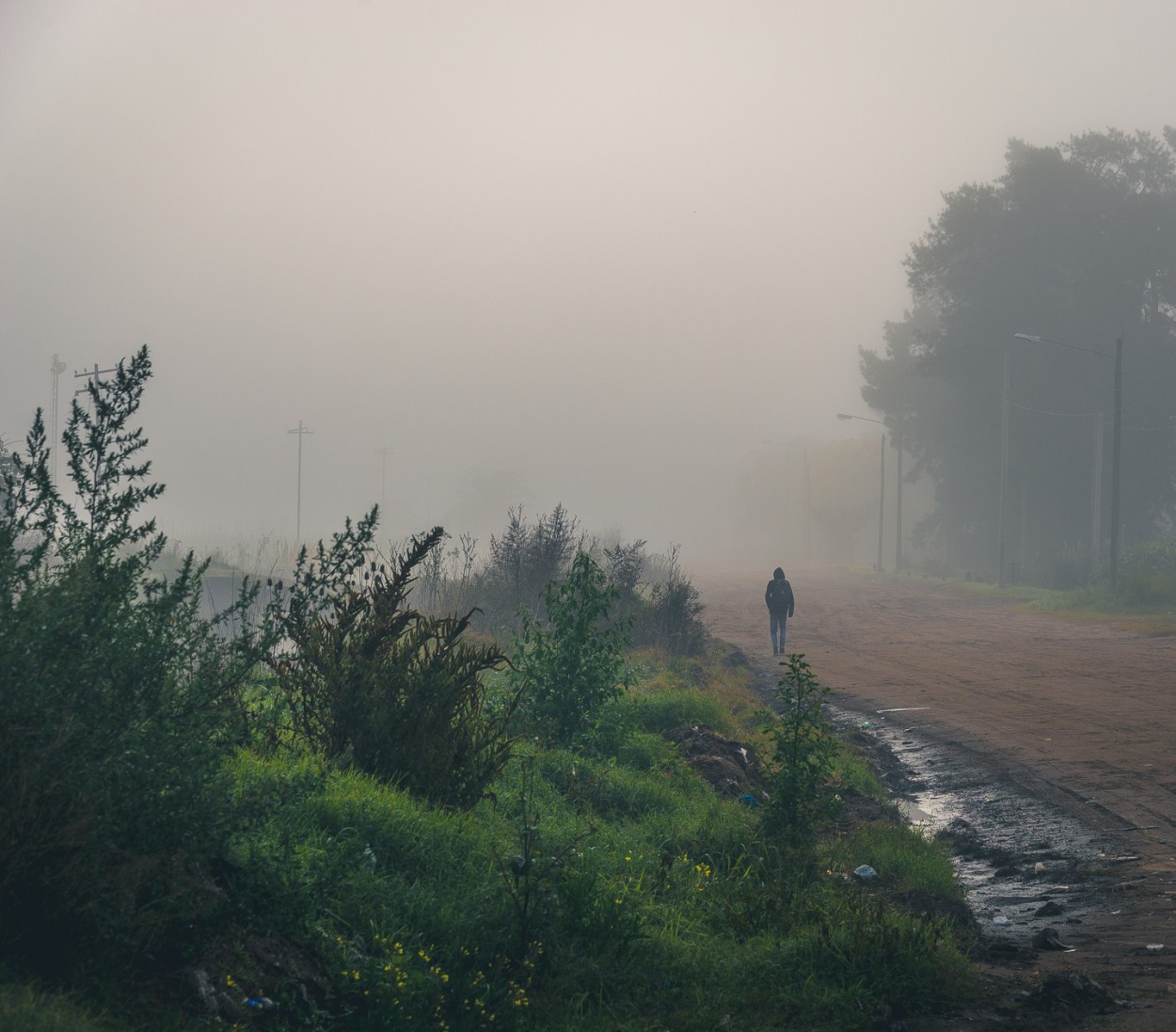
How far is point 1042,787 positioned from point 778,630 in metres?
12.3

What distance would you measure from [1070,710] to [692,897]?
351 inches

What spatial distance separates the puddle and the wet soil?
0.8 inches

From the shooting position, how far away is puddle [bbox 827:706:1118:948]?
7078 millimetres

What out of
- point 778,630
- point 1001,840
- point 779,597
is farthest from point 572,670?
point 778,630

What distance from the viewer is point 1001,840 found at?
352 inches

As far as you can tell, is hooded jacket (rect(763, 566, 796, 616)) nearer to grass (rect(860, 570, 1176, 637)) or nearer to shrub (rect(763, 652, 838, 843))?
grass (rect(860, 570, 1176, 637))

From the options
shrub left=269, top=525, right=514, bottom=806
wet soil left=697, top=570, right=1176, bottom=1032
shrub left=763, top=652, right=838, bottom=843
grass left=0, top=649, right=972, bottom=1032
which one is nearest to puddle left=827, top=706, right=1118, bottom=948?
wet soil left=697, top=570, right=1176, bottom=1032

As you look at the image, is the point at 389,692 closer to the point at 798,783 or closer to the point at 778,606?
the point at 798,783

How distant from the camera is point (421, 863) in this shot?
5863 millimetres

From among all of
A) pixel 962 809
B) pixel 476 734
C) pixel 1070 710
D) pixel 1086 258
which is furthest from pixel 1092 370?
pixel 476 734

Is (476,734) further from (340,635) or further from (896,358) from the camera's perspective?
(896,358)

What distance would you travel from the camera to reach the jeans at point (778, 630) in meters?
22.2

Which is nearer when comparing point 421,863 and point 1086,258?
point 421,863

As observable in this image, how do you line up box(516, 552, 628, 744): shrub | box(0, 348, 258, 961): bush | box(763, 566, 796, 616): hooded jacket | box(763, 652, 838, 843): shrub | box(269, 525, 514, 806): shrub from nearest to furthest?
box(0, 348, 258, 961): bush < box(269, 525, 514, 806): shrub < box(763, 652, 838, 843): shrub < box(516, 552, 628, 744): shrub < box(763, 566, 796, 616): hooded jacket
